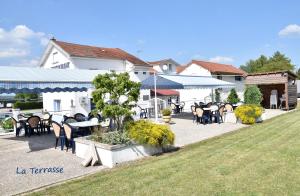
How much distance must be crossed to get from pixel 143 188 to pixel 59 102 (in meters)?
21.9

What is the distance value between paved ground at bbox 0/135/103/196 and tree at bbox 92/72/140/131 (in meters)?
1.88

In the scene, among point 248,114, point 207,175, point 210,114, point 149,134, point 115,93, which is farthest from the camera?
point 210,114

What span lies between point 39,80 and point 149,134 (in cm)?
672

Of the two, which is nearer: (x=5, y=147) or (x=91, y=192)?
(x=91, y=192)

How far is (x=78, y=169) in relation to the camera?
7789 mm

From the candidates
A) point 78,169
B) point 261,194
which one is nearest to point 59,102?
point 78,169

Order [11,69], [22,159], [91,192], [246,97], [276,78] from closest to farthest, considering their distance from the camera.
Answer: [91,192] < [22,159] < [11,69] < [246,97] < [276,78]

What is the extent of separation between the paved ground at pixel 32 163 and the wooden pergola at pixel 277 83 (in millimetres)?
19820

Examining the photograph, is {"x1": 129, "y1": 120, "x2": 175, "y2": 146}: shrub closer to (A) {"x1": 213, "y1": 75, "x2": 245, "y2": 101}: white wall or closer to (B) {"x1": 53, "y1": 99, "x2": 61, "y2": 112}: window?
(B) {"x1": 53, "y1": 99, "x2": 61, "y2": 112}: window

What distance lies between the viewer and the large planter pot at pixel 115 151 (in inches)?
314

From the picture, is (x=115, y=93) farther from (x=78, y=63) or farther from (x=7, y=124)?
(x=78, y=63)

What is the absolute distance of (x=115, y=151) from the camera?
8.02m

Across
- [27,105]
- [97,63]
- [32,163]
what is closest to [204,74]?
[97,63]

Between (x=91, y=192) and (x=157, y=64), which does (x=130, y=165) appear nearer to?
(x=91, y=192)
